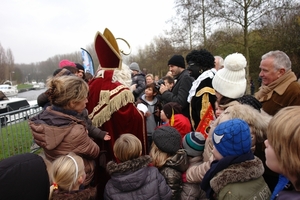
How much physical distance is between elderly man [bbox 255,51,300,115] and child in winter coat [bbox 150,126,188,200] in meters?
1.53

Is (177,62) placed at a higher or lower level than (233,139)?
higher

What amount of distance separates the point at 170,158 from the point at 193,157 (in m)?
0.31

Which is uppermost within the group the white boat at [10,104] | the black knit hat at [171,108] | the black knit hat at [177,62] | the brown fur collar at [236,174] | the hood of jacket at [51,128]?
the black knit hat at [177,62]

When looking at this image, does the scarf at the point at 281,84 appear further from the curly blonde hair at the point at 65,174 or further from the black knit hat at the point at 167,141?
the curly blonde hair at the point at 65,174

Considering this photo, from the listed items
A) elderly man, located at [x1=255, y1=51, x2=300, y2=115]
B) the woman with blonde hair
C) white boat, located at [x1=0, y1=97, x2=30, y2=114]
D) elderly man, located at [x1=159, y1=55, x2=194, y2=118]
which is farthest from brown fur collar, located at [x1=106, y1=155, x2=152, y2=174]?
white boat, located at [x1=0, y1=97, x2=30, y2=114]

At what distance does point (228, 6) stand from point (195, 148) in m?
11.7

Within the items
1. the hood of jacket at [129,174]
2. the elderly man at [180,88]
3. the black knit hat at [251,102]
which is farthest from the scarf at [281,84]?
the hood of jacket at [129,174]

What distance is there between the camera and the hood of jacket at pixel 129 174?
6.84ft

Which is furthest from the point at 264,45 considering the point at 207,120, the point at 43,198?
the point at 43,198

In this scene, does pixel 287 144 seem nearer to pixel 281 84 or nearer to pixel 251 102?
pixel 251 102

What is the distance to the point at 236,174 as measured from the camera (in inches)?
65.1

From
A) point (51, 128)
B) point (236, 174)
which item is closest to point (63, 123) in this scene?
point (51, 128)

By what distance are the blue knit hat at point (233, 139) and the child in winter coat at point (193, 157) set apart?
817 mm

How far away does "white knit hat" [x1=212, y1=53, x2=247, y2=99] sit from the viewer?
2.57 meters
